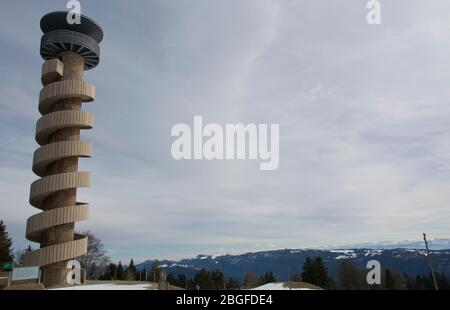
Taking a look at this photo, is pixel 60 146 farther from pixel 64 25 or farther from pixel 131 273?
pixel 131 273

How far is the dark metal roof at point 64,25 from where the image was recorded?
3116cm

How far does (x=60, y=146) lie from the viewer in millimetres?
27719

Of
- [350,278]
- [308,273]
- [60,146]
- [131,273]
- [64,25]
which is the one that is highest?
[64,25]

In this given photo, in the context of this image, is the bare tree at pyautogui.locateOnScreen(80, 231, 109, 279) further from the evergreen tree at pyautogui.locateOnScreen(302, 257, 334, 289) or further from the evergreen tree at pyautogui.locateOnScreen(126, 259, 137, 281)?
the evergreen tree at pyautogui.locateOnScreen(302, 257, 334, 289)

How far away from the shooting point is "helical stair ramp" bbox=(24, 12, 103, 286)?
26.1 m

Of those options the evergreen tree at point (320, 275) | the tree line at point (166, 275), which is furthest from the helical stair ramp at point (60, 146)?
the evergreen tree at point (320, 275)

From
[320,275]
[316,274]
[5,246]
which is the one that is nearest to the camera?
[5,246]

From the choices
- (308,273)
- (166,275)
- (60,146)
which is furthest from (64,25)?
(308,273)

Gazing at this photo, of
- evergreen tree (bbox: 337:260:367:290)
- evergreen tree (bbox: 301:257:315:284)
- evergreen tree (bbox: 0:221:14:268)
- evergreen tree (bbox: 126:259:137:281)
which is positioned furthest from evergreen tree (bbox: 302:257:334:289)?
evergreen tree (bbox: 0:221:14:268)

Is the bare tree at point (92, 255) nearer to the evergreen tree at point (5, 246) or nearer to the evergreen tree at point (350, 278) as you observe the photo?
the evergreen tree at point (5, 246)

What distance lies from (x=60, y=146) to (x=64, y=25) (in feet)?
39.7

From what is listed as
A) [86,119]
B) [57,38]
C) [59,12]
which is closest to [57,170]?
[86,119]
